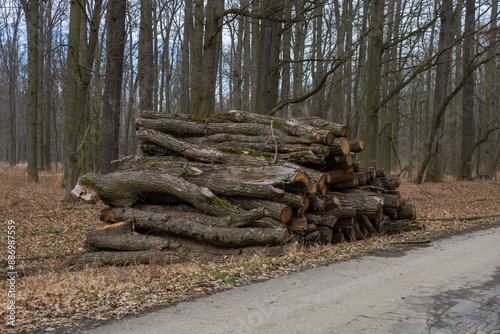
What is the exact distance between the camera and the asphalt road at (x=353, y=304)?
13.6 ft

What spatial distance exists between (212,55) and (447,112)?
1241 inches

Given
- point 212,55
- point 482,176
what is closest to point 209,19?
point 212,55

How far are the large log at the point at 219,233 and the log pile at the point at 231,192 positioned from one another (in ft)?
0.06

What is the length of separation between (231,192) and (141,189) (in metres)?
2.03

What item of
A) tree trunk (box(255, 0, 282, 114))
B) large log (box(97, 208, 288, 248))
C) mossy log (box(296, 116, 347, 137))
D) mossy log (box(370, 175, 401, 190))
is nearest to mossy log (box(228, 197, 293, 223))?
large log (box(97, 208, 288, 248))

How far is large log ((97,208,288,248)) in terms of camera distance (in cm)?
754


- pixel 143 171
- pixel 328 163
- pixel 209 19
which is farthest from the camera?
pixel 209 19

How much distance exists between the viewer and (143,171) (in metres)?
8.77

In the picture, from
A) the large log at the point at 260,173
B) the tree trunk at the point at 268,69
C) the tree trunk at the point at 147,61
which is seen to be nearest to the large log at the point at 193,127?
the large log at the point at 260,173

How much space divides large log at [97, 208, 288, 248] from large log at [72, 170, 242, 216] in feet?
1.48

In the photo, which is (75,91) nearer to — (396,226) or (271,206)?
(271,206)

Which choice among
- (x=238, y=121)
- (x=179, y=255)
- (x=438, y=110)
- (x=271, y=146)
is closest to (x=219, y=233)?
(x=179, y=255)

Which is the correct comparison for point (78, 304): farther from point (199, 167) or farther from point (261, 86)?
point (261, 86)

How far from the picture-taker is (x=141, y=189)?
8.62 meters
